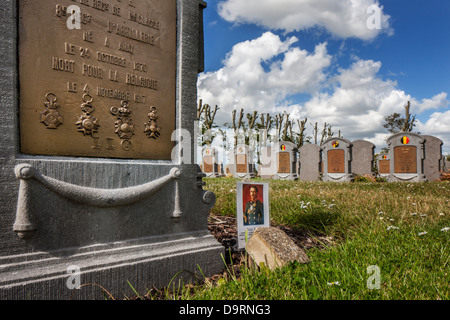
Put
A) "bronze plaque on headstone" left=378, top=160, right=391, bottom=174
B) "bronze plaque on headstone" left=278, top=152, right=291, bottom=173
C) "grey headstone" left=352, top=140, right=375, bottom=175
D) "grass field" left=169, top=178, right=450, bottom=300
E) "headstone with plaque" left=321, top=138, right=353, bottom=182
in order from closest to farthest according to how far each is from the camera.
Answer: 1. "grass field" left=169, top=178, right=450, bottom=300
2. "headstone with plaque" left=321, top=138, right=353, bottom=182
3. "grey headstone" left=352, top=140, right=375, bottom=175
4. "bronze plaque on headstone" left=278, top=152, right=291, bottom=173
5. "bronze plaque on headstone" left=378, top=160, right=391, bottom=174

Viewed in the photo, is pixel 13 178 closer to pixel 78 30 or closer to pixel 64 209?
pixel 64 209

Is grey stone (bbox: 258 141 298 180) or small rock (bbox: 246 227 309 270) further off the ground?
grey stone (bbox: 258 141 298 180)

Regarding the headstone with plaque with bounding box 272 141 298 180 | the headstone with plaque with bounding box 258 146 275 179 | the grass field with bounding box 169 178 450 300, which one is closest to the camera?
the grass field with bounding box 169 178 450 300

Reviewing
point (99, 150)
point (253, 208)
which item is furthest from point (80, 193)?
point (253, 208)

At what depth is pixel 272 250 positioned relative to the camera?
8.70ft

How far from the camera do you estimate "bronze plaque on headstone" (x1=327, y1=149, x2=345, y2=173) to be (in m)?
14.3

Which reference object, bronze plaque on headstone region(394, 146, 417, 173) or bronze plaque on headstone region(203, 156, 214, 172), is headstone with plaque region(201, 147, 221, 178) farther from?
bronze plaque on headstone region(394, 146, 417, 173)

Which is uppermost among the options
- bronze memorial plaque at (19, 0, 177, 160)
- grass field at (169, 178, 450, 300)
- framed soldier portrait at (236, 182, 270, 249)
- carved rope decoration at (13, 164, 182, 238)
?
bronze memorial plaque at (19, 0, 177, 160)

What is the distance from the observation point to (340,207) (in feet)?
16.1

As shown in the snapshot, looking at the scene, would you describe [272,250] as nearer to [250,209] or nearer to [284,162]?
[250,209]

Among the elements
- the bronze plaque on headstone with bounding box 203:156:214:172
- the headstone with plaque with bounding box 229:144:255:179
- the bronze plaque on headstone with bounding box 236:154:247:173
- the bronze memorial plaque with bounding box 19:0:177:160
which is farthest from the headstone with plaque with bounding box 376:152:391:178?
the bronze memorial plaque with bounding box 19:0:177:160

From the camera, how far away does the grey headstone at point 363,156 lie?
16281mm

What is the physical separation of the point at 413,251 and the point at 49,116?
10.9ft

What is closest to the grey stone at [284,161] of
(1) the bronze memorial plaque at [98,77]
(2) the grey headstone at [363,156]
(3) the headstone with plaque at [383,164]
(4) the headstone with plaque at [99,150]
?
(2) the grey headstone at [363,156]
